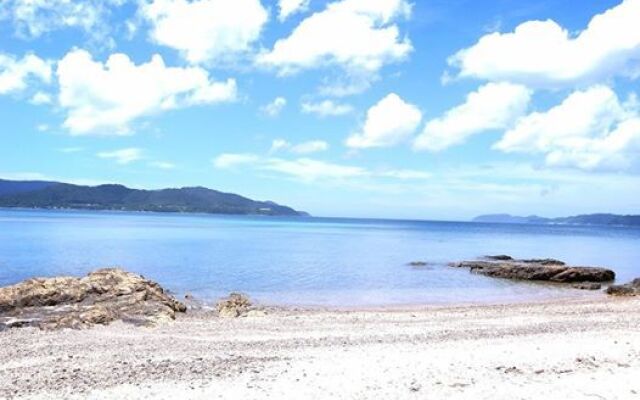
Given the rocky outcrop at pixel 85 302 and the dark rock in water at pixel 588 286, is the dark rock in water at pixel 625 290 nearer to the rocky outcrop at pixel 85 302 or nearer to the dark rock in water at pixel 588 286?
the dark rock in water at pixel 588 286

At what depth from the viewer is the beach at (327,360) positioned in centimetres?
1210

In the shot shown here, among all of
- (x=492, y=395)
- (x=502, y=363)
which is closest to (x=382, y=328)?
(x=502, y=363)

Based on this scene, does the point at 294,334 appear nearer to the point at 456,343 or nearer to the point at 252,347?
the point at 252,347

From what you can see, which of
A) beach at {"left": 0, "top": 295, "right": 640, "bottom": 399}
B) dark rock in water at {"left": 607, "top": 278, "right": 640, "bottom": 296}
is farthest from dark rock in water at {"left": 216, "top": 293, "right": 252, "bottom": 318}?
dark rock in water at {"left": 607, "top": 278, "right": 640, "bottom": 296}

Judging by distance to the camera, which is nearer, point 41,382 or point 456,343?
point 41,382

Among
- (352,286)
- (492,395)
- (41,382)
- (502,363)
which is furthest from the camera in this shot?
(352,286)

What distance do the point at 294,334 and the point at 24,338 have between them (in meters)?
8.54

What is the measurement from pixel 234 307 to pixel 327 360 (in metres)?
13.4

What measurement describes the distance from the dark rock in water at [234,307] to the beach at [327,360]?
295cm

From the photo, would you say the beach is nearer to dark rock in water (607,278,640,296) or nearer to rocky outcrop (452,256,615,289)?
dark rock in water (607,278,640,296)

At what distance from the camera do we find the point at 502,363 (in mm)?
14281

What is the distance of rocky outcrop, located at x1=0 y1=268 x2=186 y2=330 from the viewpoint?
71.9 feet

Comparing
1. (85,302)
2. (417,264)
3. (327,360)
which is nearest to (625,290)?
(417,264)

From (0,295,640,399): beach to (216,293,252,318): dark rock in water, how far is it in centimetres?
295
